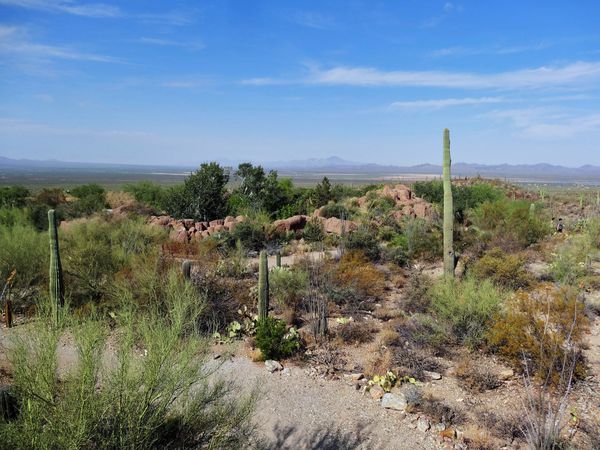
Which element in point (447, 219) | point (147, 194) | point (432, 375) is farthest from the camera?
point (147, 194)

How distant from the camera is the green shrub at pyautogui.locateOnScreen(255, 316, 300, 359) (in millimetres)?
9336

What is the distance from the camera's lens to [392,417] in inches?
282

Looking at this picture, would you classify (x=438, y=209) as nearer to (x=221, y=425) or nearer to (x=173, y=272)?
(x=173, y=272)

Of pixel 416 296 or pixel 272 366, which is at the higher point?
pixel 416 296

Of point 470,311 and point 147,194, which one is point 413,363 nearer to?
point 470,311

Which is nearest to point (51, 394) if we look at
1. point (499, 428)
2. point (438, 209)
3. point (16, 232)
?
point (499, 428)

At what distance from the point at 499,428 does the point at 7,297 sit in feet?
36.2

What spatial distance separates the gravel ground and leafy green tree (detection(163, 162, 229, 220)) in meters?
18.7

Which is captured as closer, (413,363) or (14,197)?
(413,363)

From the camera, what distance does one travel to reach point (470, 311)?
31.5ft

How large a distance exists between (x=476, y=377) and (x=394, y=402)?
1.66 metres

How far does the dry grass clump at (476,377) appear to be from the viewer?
788 cm

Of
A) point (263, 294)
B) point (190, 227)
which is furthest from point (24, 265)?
point (190, 227)

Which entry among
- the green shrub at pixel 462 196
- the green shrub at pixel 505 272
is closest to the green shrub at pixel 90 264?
the green shrub at pixel 505 272
